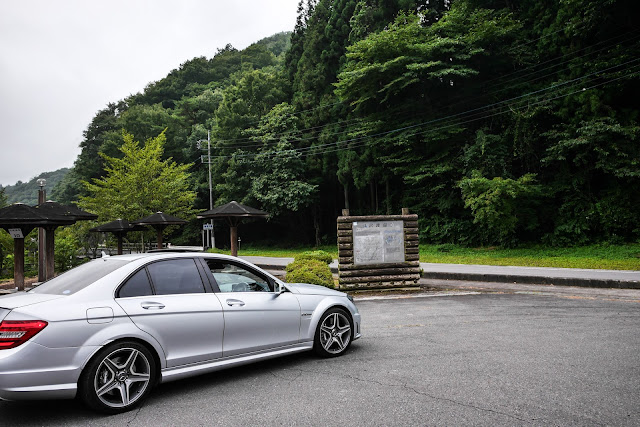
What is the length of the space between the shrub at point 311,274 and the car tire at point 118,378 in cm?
602

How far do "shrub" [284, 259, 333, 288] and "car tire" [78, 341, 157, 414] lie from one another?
602cm

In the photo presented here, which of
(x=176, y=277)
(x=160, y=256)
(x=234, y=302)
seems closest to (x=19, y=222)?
(x=160, y=256)

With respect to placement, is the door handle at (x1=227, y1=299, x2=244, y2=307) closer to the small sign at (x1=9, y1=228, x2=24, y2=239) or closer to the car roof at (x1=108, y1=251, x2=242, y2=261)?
the car roof at (x1=108, y1=251, x2=242, y2=261)

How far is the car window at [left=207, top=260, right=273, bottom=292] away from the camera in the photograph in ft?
16.2

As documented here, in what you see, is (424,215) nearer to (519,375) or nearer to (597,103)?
(597,103)

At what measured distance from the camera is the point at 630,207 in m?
21.0

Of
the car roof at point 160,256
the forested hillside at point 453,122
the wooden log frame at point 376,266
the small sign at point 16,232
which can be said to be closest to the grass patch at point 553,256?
the forested hillside at point 453,122

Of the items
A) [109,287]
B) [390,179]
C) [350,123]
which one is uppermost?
[350,123]

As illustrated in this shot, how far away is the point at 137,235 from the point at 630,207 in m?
32.1

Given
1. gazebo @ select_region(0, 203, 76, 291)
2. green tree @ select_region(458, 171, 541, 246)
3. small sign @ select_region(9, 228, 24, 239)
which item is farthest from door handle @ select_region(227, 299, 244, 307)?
green tree @ select_region(458, 171, 541, 246)

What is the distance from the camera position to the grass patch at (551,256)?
1650cm

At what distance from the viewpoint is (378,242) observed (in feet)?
38.0

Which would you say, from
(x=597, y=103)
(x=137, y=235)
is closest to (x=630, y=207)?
(x=597, y=103)

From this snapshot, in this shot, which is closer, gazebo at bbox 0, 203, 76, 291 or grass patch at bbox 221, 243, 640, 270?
gazebo at bbox 0, 203, 76, 291
